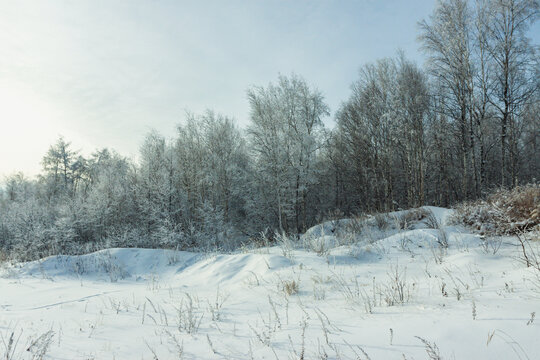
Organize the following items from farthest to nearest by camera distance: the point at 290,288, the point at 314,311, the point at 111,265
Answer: the point at 111,265
the point at 290,288
the point at 314,311

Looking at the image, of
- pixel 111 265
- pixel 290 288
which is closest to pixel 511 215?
pixel 290 288

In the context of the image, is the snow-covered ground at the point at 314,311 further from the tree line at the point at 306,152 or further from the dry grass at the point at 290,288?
the tree line at the point at 306,152

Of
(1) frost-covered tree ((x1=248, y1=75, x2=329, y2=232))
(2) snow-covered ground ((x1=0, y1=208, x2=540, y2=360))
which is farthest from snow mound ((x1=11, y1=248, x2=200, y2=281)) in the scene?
(1) frost-covered tree ((x1=248, y1=75, x2=329, y2=232))

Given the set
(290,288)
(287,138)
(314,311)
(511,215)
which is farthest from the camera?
(287,138)

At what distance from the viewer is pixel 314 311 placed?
3.08 m

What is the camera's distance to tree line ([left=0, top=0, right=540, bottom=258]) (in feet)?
47.0

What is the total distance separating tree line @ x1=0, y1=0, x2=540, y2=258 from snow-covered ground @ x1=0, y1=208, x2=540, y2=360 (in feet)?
28.2

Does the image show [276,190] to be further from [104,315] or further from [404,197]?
[104,315]

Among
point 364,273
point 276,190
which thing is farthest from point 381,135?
point 364,273

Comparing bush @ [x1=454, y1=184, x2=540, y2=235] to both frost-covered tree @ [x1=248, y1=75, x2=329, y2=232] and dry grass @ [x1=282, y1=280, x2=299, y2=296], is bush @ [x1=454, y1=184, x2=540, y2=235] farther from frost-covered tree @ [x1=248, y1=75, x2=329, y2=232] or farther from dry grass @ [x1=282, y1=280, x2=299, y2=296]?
frost-covered tree @ [x1=248, y1=75, x2=329, y2=232]

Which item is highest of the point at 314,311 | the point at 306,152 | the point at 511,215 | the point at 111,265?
the point at 306,152

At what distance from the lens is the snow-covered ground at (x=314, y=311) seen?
6.28ft

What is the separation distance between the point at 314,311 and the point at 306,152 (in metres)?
18.2

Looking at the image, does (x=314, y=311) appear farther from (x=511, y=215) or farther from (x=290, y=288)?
(x=511, y=215)
